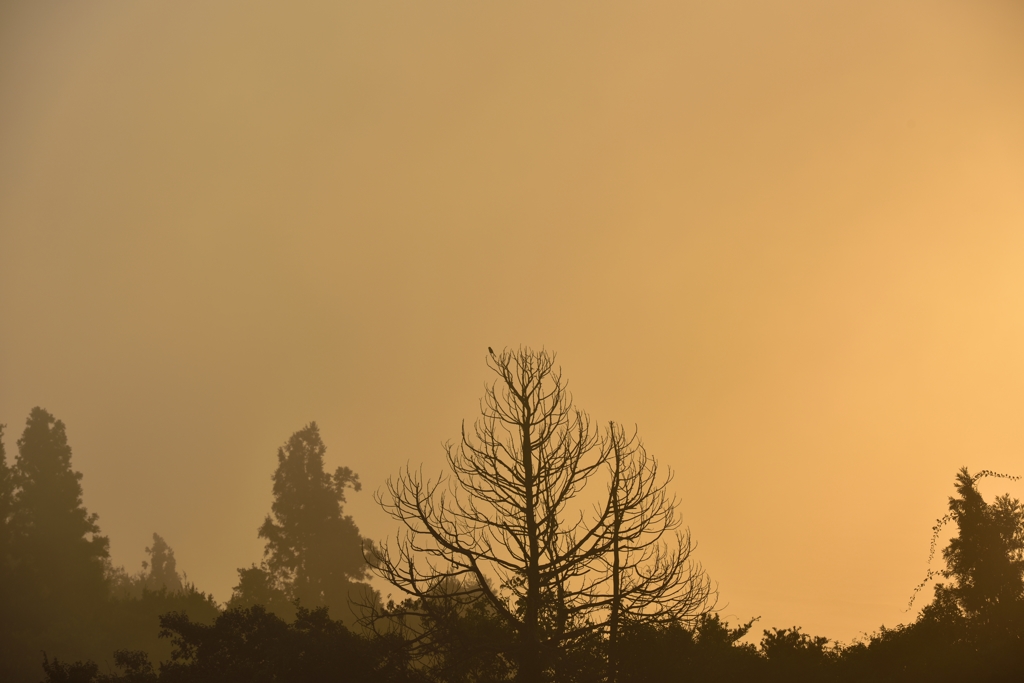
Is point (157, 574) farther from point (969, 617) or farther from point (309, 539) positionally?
point (969, 617)

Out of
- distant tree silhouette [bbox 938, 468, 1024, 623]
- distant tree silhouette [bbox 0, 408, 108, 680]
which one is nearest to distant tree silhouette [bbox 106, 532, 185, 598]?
distant tree silhouette [bbox 0, 408, 108, 680]

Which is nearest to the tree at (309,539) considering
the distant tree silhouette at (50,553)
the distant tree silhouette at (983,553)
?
the distant tree silhouette at (50,553)

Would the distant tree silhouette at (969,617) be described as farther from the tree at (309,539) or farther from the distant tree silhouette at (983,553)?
the tree at (309,539)

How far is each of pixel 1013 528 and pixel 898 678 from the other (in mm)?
11178

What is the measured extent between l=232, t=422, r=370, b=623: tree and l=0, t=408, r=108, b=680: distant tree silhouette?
1052 cm

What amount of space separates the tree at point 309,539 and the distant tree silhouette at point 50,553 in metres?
10.5

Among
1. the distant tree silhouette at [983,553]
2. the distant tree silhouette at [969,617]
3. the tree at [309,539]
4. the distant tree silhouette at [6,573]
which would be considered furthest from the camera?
the tree at [309,539]

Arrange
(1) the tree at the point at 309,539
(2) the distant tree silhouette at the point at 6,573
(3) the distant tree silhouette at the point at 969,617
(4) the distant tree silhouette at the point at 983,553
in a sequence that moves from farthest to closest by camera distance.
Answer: (1) the tree at the point at 309,539 → (2) the distant tree silhouette at the point at 6,573 → (4) the distant tree silhouette at the point at 983,553 → (3) the distant tree silhouette at the point at 969,617

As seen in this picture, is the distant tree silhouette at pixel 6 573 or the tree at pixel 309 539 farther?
the tree at pixel 309 539

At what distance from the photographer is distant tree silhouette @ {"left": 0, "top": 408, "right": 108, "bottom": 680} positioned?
48.2 metres

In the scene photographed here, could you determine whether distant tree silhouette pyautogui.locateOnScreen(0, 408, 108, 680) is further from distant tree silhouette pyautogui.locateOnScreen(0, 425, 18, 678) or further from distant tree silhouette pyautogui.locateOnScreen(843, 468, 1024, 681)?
distant tree silhouette pyautogui.locateOnScreen(843, 468, 1024, 681)

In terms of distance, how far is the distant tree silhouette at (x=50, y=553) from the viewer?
158 ft

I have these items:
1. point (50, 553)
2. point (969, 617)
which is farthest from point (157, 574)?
point (969, 617)

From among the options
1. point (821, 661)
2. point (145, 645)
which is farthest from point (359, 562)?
point (821, 661)
